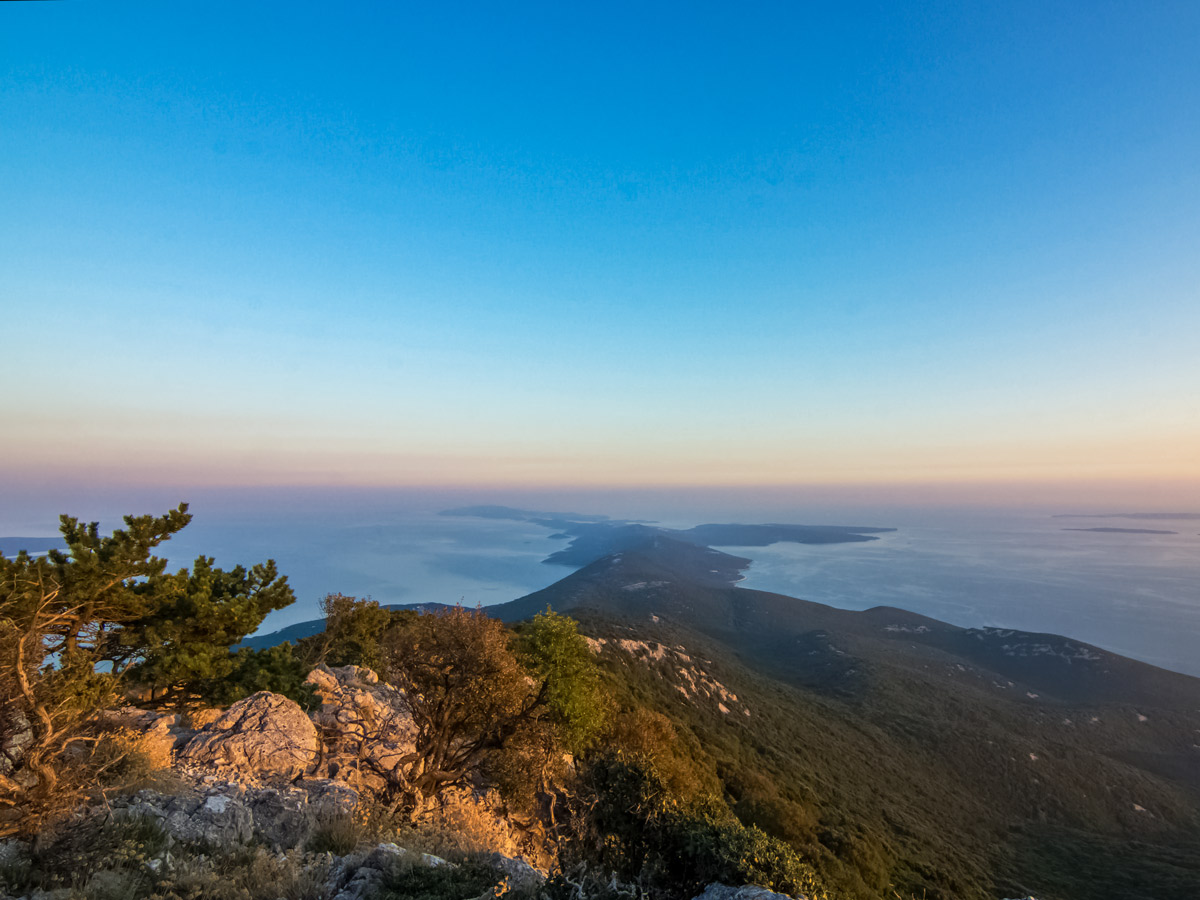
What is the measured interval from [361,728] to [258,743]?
408cm

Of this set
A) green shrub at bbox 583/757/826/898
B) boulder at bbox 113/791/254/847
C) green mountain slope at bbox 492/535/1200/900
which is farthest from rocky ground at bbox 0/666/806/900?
green mountain slope at bbox 492/535/1200/900

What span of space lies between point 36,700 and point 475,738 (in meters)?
9.81

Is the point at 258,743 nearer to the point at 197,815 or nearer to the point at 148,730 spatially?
the point at 148,730

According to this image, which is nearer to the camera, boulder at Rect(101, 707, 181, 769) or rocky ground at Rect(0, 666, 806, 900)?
rocky ground at Rect(0, 666, 806, 900)

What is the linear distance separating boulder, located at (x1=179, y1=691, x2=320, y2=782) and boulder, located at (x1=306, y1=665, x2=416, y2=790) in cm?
96

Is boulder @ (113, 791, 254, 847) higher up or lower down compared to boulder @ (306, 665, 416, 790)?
higher up

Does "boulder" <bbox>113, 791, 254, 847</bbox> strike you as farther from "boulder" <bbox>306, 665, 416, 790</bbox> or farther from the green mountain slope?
the green mountain slope

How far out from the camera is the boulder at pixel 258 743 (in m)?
12.1

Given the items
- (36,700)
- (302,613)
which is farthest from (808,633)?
(302,613)

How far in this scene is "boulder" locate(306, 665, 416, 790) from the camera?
1383cm

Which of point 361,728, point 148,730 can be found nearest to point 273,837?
point 148,730

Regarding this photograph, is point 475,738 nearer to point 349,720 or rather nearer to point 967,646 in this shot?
point 349,720

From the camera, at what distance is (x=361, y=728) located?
650 inches

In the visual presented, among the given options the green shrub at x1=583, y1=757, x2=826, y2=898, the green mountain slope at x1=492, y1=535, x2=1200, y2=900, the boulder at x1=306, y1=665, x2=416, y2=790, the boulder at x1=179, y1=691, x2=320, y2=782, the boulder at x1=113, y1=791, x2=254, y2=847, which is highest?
the boulder at x1=113, y1=791, x2=254, y2=847
